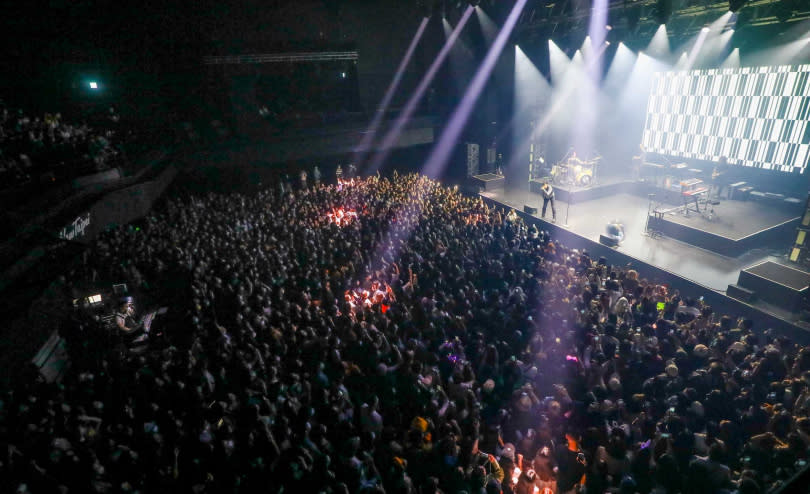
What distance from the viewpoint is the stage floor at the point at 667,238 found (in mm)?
9844

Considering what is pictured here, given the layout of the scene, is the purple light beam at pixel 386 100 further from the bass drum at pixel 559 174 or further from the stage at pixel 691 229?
the bass drum at pixel 559 174

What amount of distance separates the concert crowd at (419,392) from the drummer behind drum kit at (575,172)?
32.2 feet

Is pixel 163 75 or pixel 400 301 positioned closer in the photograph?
pixel 400 301

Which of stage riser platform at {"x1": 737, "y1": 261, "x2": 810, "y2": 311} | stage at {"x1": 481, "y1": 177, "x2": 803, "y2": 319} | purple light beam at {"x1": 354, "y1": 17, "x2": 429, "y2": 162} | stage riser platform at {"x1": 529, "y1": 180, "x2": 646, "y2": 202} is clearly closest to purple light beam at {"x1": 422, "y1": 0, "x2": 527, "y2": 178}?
purple light beam at {"x1": 354, "y1": 17, "x2": 429, "y2": 162}

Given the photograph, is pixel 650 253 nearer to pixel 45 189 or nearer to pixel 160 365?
pixel 160 365

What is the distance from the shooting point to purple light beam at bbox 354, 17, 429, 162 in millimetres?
18156

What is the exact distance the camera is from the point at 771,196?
43.9ft

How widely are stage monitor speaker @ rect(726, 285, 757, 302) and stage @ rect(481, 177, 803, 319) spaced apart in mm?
350

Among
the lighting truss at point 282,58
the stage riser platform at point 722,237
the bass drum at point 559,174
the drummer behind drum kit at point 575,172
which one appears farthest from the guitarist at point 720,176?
the lighting truss at point 282,58

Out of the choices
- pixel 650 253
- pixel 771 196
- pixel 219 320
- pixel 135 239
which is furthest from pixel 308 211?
pixel 771 196

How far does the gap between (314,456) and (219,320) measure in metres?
3.68

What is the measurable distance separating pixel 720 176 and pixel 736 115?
221 cm

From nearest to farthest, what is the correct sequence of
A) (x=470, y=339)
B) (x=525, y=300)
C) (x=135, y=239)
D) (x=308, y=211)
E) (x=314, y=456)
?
(x=314, y=456) → (x=470, y=339) → (x=525, y=300) → (x=135, y=239) → (x=308, y=211)

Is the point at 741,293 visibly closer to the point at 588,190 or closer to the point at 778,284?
the point at 778,284
